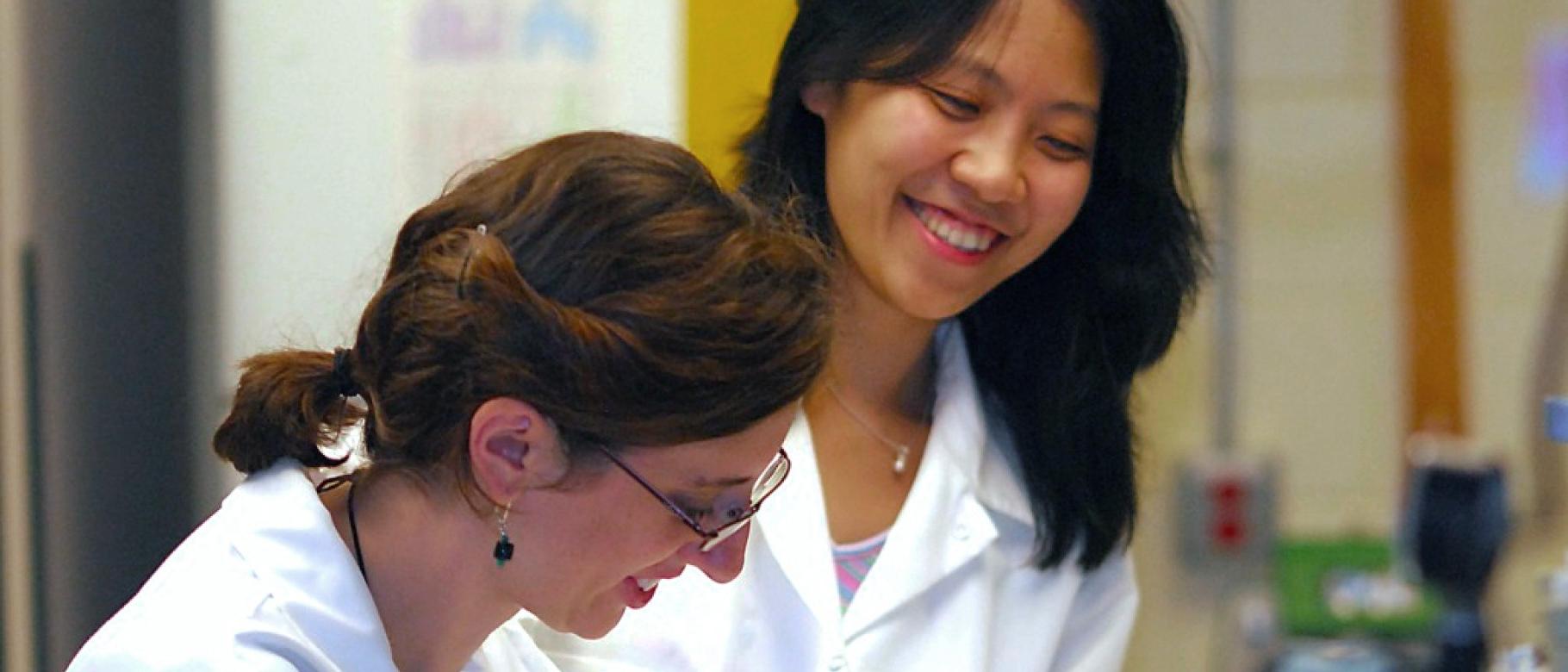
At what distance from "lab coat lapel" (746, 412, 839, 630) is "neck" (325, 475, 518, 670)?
0.42 m

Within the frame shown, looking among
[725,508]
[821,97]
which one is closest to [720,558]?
[725,508]

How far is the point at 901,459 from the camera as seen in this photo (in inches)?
70.0

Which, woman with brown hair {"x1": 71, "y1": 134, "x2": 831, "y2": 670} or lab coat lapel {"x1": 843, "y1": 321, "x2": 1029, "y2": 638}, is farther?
lab coat lapel {"x1": 843, "y1": 321, "x2": 1029, "y2": 638}

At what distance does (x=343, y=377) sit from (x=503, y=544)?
0.17 metres

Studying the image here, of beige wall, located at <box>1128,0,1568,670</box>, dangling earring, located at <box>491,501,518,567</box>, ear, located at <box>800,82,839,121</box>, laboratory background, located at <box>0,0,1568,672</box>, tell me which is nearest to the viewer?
dangling earring, located at <box>491,501,518,567</box>

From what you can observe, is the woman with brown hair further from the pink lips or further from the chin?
the pink lips

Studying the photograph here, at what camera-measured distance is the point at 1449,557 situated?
2.15 meters

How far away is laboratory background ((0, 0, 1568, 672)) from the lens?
2.21m

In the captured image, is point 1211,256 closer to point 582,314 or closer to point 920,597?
point 920,597

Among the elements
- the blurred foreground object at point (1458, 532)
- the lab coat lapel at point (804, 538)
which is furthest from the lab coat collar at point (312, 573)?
the blurred foreground object at point (1458, 532)

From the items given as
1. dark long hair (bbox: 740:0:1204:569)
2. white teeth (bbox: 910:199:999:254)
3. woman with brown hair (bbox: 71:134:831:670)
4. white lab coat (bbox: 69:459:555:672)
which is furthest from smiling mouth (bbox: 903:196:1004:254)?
white lab coat (bbox: 69:459:555:672)

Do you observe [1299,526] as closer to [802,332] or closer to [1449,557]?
[1449,557]

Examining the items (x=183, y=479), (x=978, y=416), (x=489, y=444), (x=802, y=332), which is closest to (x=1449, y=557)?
(x=978, y=416)

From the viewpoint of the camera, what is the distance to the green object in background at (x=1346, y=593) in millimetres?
2725
